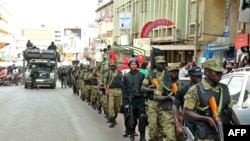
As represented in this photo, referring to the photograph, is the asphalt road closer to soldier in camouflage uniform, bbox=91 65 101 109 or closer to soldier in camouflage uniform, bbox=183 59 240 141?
soldier in camouflage uniform, bbox=91 65 101 109

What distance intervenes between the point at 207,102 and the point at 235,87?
10.1 ft

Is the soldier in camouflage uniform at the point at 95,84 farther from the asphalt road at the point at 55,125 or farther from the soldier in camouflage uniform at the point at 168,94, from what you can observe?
the soldier in camouflage uniform at the point at 168,94

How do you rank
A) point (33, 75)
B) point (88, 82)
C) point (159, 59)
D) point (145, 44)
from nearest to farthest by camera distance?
point (159, 59)
point (88, 82)
point (145, 44)
point (33, 75)

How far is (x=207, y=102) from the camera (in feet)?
18.3

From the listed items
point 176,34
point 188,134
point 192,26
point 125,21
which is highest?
point 125,21

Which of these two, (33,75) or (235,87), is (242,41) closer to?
(235,87)

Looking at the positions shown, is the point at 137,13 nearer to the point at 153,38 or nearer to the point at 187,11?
the point at 153,38

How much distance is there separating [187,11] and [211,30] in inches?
130

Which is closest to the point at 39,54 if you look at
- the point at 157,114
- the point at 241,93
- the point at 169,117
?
the point at 157,114

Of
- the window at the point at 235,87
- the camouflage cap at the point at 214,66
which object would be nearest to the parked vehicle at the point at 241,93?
the window at the point at 235,87

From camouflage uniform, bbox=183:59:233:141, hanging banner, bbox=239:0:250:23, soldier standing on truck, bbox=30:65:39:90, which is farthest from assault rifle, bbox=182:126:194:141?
soldier standing on truck, bbox=30:65:39:90

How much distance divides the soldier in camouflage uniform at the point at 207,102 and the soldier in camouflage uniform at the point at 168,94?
209cm

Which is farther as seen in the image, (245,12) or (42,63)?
(42,63)

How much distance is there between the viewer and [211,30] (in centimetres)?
2819
